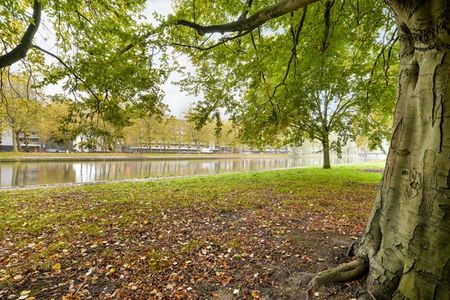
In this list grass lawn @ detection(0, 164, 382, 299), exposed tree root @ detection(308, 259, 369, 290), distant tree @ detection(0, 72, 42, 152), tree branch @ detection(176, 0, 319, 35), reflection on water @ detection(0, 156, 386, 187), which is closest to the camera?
exposed tree root @ detection(308, 259, 369, 290)

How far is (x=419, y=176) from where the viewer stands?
84.6 inches

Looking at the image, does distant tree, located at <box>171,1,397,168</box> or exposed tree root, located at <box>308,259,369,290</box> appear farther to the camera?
distant tree, located at <box>171,1,397,168</box>

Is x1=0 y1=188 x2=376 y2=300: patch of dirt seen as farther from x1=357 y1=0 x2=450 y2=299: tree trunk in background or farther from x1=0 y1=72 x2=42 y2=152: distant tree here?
x1=0 y1=72 x2=42 y2=152: distant tree

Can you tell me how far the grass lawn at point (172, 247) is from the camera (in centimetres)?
278

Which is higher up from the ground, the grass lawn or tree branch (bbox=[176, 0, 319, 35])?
tree branch (bbox=[176, 0, 319, 35])

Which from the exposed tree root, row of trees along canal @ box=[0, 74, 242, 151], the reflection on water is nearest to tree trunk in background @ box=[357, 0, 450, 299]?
the exposed tree root

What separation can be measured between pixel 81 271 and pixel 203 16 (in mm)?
7660

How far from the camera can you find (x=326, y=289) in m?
2.55

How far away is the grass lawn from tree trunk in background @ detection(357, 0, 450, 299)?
23.9 inches

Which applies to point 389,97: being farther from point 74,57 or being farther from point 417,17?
point 74,57

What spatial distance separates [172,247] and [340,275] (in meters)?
2.42

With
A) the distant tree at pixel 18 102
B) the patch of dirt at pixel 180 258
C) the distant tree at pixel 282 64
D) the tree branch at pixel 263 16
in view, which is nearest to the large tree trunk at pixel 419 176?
the patch of dirt at pixel 180 258

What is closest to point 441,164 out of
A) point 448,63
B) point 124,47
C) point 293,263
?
point 448,63

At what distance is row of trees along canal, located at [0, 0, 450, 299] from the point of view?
6.79ft
